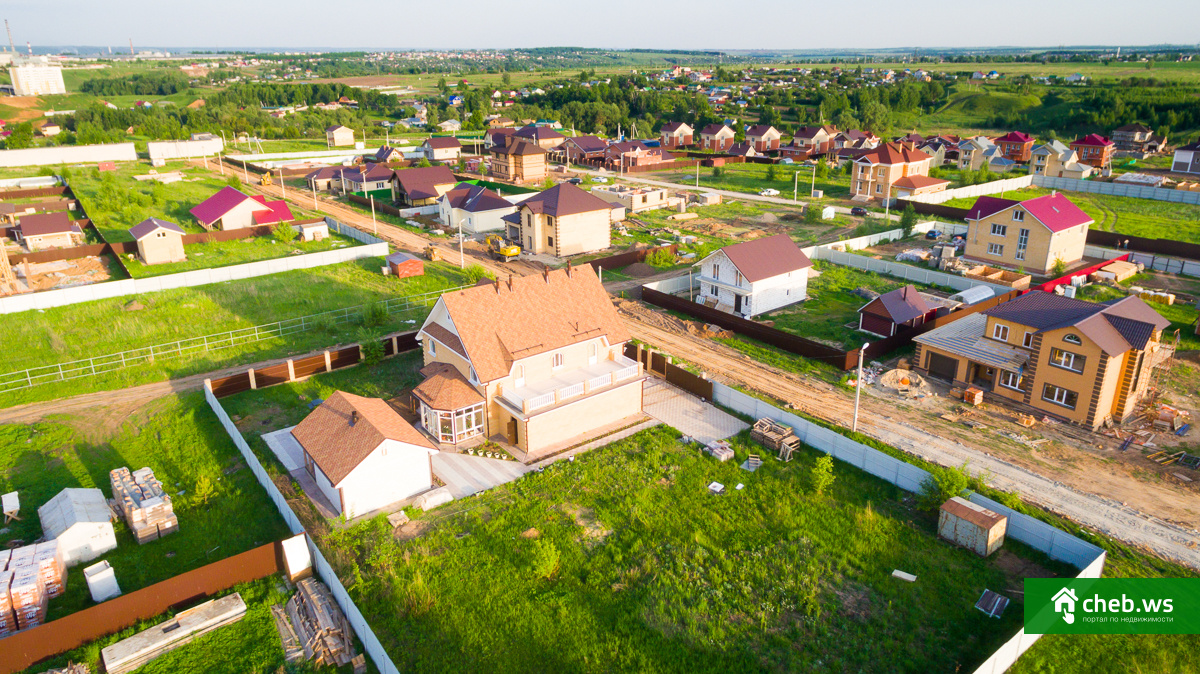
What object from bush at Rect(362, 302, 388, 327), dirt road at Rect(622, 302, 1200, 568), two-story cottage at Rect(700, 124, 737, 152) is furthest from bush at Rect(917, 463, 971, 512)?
two-story cottage at Rect(700, 124, 737, 152)

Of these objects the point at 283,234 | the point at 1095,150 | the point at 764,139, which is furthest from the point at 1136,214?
the point at 283,234

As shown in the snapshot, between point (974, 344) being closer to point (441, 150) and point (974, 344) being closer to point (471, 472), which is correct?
point (471, 472)

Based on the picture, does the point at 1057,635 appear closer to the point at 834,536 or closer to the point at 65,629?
the point at 834,536

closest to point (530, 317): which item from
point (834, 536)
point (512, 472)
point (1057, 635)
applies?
point (512, 472)

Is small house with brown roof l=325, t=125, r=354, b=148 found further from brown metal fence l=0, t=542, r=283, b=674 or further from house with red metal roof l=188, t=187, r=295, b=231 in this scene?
brown metal fence l=0, t=542, r=283, b=674

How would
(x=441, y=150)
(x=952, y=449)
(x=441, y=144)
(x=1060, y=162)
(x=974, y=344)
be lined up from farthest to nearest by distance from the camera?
(x=441, y=144)
(x=441, y=150)
(x=1060, y=162)
(x=974, y=344)
(x=952, y=449)

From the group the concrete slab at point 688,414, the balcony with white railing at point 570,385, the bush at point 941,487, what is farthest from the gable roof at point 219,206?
the bush at point 941,487
